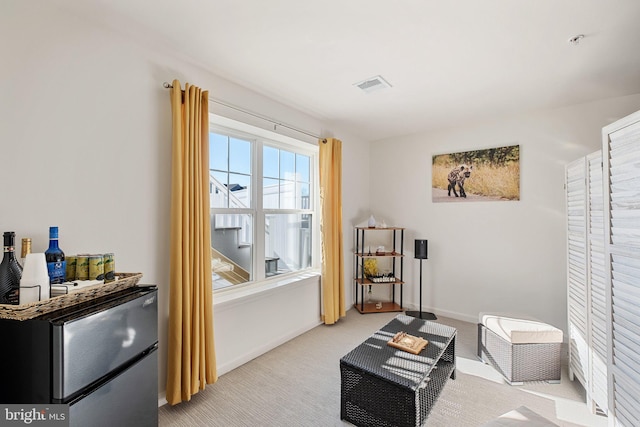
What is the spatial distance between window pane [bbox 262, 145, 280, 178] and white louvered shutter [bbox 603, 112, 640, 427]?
9.02 feet

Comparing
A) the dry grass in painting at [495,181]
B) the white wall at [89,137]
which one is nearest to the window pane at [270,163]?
the white wall at [89,137]

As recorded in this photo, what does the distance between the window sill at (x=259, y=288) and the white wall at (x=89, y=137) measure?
0.13 metres

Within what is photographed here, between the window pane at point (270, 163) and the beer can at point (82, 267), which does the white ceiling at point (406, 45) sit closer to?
the window pane at point (270, 163)

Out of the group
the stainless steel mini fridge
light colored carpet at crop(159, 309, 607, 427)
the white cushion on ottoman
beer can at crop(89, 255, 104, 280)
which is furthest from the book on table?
beer can at crop(89, 255, 104, 280)

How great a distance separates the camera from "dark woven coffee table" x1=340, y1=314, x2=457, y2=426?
5.41 ft

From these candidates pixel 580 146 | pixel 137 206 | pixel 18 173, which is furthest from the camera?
pixel 580 146

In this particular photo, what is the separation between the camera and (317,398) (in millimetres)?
2158

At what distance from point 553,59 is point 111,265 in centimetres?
333

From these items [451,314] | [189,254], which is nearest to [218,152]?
[189,254]

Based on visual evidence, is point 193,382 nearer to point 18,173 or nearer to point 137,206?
point 137,206

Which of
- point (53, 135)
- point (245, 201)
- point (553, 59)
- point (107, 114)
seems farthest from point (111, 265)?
point (553, 59)

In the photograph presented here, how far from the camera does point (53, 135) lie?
159 cm

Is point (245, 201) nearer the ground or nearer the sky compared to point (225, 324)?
nearer the sky

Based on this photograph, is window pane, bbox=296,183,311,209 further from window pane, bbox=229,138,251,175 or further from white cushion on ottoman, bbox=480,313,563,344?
white cushion on ottoman, bbox=480,313,563,344
